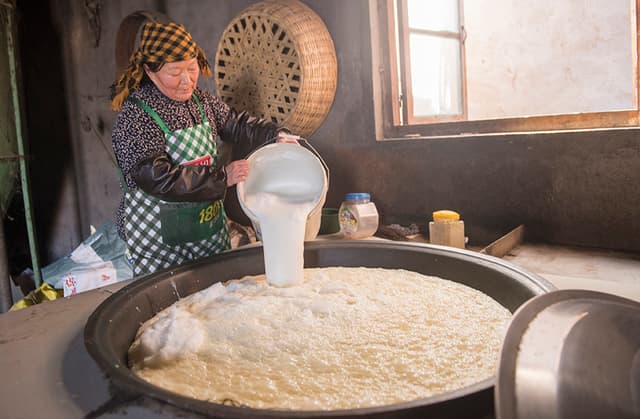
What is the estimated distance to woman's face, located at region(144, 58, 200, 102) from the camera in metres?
2.29

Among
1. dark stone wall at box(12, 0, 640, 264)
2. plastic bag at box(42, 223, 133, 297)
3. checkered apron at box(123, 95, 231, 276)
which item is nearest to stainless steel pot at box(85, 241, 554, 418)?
checkered apron at box(123, 95, 231, 276)

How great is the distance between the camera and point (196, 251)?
250 centimetres

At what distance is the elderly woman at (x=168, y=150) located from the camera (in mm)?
2078

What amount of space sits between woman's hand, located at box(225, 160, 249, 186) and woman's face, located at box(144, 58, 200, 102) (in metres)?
0.69

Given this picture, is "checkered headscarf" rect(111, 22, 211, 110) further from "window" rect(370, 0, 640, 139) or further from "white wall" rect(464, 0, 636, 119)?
"white wall" rect(464, 0, 636, 119)

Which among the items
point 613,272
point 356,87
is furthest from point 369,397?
point 356,87

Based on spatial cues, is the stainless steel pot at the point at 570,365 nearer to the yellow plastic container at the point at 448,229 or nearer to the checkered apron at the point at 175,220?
the yellow plastic container at the point at 448,229

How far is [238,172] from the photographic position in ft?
6.07

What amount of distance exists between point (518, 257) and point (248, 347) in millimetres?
1313

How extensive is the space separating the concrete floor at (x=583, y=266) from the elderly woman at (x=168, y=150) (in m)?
1.19

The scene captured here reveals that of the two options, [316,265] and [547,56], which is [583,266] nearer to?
[316,265]

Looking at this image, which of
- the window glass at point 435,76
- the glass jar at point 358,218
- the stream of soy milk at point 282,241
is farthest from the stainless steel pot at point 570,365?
the window glass at point 435,76

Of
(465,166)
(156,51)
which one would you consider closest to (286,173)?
(156,51)

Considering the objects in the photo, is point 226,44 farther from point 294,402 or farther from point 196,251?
point 294,402
